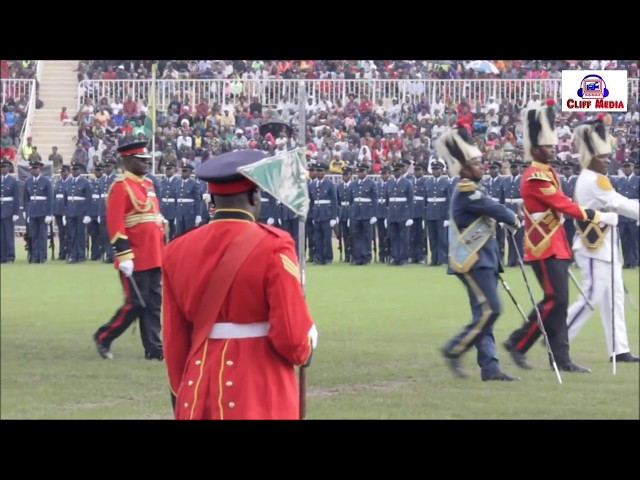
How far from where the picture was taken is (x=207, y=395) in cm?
484

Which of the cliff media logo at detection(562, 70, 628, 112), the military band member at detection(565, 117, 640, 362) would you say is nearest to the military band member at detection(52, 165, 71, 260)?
the cliff media logo at detection(562, 70, 628, 112)

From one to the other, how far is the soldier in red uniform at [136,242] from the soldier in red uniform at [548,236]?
2.68 meters

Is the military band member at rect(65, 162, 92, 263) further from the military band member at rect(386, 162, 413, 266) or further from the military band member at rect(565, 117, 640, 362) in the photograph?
the military band member at rect(565, 117, 640, 362)

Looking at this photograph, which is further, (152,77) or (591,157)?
(152,77)

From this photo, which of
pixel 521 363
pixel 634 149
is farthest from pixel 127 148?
pixel 634 149

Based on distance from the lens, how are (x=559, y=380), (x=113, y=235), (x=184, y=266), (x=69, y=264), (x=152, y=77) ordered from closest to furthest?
(x=184, y=266) → (x=559, y=380) → (x=113, y=235) → (x=69, y=264) → (x=152, y=77)

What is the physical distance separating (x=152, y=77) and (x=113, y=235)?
1451 cm

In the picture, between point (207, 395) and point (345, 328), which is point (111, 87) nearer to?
point (345, 328)

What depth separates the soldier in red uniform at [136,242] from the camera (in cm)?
984

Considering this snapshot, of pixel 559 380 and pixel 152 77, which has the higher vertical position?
pixel 152 77

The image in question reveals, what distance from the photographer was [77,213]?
829 inches

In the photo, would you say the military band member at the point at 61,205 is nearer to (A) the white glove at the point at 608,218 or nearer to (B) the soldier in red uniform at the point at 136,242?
(B) the soldier in red uniform at the point at 136,242

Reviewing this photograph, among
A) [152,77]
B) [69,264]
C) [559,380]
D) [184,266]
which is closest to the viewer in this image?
[184,266]

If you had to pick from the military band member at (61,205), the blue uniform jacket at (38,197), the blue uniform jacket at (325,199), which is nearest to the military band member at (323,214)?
the blue uniform jacket at (325,199)
